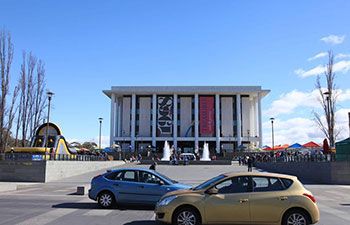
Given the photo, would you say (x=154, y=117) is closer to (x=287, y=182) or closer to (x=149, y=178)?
(x=149, y=178)

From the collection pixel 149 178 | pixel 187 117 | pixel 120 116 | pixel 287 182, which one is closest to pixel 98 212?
pixel 149 178

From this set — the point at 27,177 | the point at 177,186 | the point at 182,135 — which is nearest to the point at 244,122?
the point at 182,135

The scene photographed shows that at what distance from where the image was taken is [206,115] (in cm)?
8544

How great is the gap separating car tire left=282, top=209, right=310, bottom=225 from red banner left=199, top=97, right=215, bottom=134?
77.0 meters

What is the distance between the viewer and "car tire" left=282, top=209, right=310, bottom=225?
7.29 metres

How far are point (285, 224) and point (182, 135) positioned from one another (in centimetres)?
8055

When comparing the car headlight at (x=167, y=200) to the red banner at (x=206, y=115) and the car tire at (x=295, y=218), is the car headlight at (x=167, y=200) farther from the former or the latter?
the red banner at (x=206, y=115)

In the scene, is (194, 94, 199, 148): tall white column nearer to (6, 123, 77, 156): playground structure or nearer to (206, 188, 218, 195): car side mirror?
(6, 123, 77, 156): playground structure

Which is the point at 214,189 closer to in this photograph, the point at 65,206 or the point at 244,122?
the point at 65,206

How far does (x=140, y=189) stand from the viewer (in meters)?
10.9

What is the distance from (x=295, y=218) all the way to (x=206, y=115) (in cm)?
7837

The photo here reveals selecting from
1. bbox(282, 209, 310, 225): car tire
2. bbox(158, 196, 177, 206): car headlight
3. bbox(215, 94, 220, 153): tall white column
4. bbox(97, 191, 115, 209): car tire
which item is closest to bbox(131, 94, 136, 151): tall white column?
bbox(215, 94, 220, 153): tall white column

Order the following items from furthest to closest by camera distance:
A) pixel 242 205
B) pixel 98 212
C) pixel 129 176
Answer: pixel 129 176 → pixel 98 212 → pixel 242 205

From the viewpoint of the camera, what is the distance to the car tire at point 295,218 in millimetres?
7293
